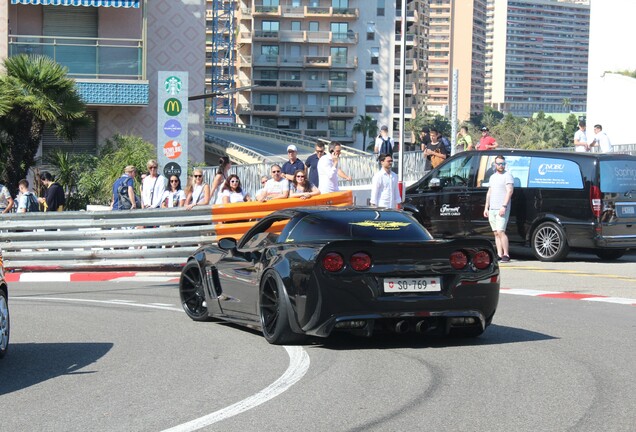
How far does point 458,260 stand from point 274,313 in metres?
1.69

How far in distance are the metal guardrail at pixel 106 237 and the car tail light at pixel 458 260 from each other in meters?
8.89

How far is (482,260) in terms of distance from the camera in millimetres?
9945

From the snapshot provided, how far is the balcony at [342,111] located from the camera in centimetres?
13075

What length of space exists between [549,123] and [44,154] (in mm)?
144835

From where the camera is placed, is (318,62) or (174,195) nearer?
(174,195)

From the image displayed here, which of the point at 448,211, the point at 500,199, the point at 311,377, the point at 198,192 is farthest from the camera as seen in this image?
the point at 448,211

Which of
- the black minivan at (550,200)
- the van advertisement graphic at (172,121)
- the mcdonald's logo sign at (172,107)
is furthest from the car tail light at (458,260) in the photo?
the mcdonald's logo sign at (172,107)

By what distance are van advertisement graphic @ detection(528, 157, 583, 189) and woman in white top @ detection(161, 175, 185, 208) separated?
20.7 ft

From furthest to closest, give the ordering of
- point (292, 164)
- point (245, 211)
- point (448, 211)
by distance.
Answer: point (292, 164), point (448, 211), point (245, 211)

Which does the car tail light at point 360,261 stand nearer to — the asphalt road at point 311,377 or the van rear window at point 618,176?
the asphalt road at point 311,377

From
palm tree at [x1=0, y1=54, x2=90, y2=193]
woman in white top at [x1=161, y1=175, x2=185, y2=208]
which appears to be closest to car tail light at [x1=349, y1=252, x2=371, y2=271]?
woman in white top at [x1=161, y1=175, x2=185, y2=208]

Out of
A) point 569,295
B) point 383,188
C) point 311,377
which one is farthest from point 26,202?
point 311,377

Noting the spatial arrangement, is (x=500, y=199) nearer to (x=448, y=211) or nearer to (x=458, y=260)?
(x=448, y=211)

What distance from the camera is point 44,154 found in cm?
3272
